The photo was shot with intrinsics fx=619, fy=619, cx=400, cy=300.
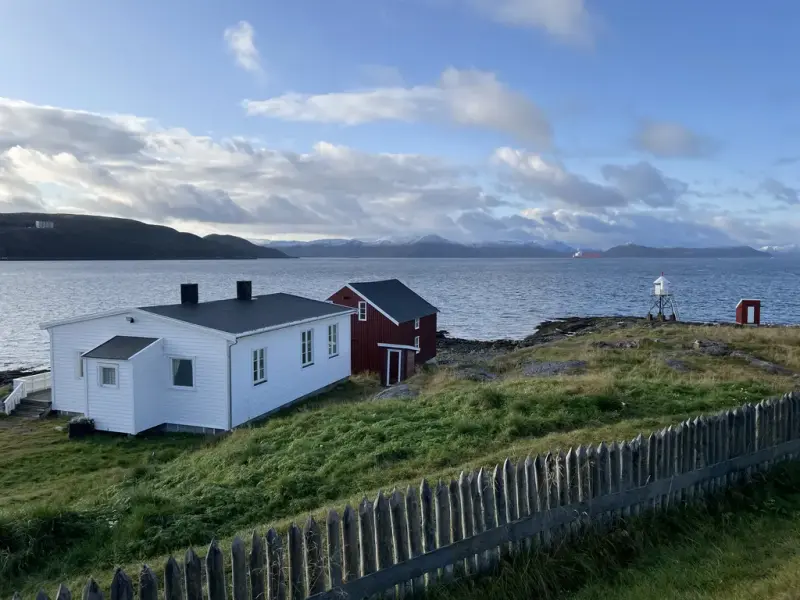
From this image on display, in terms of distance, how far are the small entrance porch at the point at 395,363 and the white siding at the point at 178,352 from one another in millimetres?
13502

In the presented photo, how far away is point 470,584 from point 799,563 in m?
3.11

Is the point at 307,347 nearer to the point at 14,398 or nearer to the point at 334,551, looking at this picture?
the point at 14,398

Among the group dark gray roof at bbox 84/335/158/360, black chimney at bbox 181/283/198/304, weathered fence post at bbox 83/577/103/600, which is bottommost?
dark gray roof at bbox 84/335/158/360

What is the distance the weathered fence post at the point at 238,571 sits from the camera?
484 cm

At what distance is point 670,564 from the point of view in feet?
20.5

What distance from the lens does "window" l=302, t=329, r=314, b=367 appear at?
2742 centimetres

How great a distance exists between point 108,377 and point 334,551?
63.5 ft

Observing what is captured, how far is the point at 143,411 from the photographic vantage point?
21.9 meters

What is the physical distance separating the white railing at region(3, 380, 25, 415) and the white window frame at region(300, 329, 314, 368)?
1226 cm

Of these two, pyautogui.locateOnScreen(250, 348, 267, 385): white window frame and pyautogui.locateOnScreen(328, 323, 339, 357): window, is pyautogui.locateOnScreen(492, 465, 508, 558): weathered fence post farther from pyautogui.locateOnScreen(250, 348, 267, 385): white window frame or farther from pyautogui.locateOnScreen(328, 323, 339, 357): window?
pyautogui.locateOnScreen(328, 323, 339, 357): window

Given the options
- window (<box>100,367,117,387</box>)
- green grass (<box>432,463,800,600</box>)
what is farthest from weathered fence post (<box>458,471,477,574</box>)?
window (<box>100,367,117,387</box>)

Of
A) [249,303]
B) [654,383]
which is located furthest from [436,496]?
[249,303]

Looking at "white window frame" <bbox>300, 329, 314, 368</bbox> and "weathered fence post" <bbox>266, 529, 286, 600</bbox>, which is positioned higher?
"weathered fence post" <bbox>266, 529, 286, 600</bbox>

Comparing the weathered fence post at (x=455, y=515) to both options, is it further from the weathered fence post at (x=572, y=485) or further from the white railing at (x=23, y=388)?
the white railing at (x=23, y=388)
